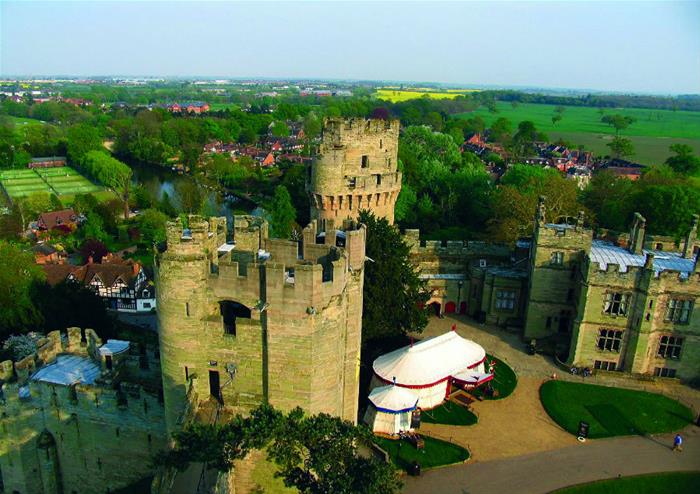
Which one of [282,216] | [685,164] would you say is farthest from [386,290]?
[685,164]

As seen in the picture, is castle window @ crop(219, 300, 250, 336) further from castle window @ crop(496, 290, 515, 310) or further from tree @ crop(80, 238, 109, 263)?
tree @ crop(80, 238, 109, 263)

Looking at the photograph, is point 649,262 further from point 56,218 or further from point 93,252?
point 56,218

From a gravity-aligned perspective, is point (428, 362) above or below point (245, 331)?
below

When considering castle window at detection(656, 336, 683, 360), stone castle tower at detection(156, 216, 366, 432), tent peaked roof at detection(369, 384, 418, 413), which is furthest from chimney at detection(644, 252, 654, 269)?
stone castle tower at detection(156, 216, 366, 432)

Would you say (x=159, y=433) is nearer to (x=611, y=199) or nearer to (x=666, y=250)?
(x=666, y=250)

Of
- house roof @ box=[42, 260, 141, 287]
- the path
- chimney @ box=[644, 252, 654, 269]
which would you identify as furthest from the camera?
house roof @ box=[42, 260, 141, 287]

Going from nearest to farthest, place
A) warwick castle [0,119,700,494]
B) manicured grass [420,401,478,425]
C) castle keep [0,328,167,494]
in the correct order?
warwick castle [0,119,700,494] → castle keep [0,328,167,494] → manicured grass [420,401,478,425]

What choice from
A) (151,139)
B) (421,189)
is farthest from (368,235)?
(151,139)
